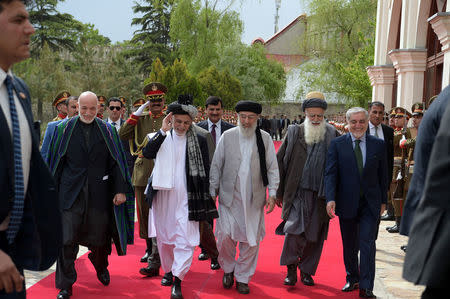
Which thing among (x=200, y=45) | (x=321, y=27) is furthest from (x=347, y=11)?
(x=200, y=45)

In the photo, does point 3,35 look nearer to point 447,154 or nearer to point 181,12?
point 447,154

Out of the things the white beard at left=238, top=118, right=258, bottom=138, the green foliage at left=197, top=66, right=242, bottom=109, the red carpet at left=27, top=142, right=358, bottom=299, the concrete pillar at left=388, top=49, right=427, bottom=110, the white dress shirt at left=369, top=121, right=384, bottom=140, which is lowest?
the red carpet at left=27, top=142, right=358, bottom=299

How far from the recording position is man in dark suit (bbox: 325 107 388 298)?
571 cm

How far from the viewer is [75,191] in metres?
5.63

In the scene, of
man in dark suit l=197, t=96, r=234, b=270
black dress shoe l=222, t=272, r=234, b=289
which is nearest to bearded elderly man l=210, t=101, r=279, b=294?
black dress shoe l=222, t=272, r=234, b=289

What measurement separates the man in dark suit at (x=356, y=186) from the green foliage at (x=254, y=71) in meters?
36.0

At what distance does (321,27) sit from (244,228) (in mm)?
33059

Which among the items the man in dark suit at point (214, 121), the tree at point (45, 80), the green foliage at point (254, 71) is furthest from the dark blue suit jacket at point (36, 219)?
the green foliage at point (254, 71)

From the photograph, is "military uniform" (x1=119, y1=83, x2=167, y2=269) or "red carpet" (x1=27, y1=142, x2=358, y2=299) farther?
"military uniform" (x1=119, y1=83, x2=167, y2=269)

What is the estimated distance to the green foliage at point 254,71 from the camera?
141 ft

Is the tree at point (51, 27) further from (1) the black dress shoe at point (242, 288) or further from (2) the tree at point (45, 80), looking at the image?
(1) the black dress shoe at point (242, 288)

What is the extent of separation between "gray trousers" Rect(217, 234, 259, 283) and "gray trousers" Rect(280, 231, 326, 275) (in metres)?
0.39

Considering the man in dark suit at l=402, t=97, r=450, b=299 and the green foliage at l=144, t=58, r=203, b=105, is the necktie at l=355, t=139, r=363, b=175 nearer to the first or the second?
the man in dark suit at l=402, t=97, r=450, b=299

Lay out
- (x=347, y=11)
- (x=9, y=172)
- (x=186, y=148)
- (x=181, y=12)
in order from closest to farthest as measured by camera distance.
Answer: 1. (x=9, y=172)
2. (x=186, y=148)
3. (x=347, y=11)
4. (x=181, y=12)
